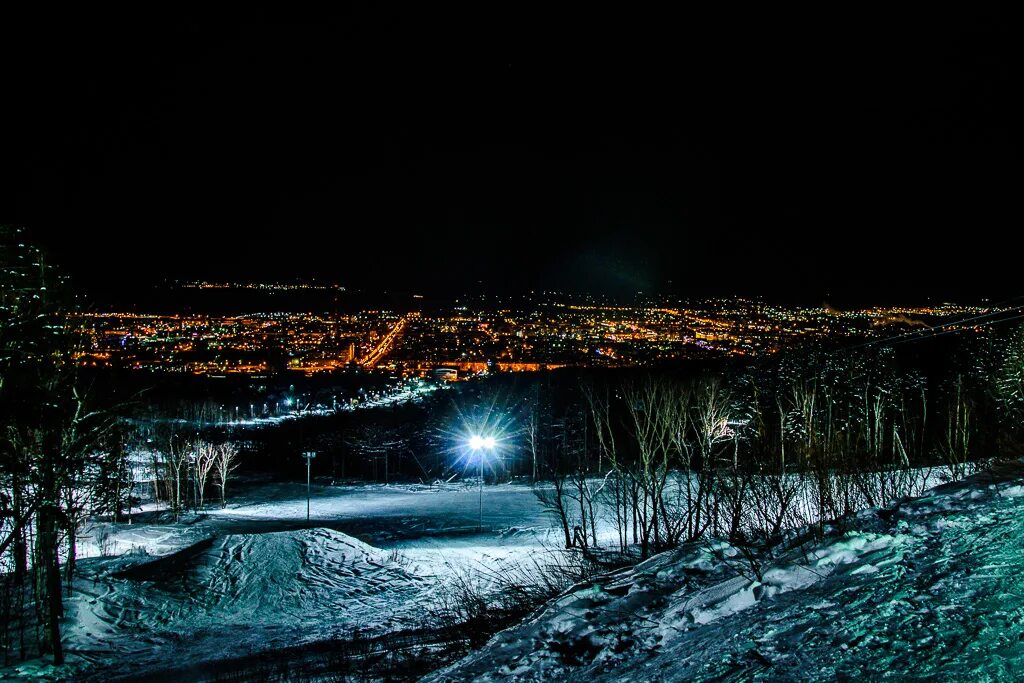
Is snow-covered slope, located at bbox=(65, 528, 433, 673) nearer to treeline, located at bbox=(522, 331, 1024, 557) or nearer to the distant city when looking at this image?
treeline, located at bbox=(522, 331, 1024, 557)

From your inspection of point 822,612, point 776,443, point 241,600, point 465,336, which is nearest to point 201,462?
point 241,600

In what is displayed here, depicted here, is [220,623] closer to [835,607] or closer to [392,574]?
[392,574]

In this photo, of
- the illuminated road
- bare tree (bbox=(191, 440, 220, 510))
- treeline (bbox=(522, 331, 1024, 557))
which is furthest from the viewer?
the illuminated road

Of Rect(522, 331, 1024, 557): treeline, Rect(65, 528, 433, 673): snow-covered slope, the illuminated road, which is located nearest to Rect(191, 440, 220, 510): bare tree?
Rect(65, 528, 433, 673): snow-covered slope

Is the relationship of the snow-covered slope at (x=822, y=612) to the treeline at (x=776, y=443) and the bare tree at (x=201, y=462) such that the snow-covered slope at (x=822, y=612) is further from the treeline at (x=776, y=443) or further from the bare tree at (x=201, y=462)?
the bare tree at (x=201, y=462)

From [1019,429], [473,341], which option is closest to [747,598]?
[1019,429]

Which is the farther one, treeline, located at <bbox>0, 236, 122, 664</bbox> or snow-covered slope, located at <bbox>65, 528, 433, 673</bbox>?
snow-covered slope, located at <bbox>65, 528, 433, 673</bbox>

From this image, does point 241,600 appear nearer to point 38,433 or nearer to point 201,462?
point 38,433
